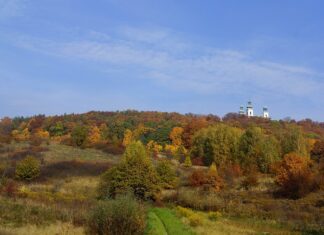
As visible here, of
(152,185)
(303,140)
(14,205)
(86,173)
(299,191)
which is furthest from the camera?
Answer: (303,140)

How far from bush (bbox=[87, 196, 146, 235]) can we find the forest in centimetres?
3

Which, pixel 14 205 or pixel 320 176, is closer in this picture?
pixel 14 205

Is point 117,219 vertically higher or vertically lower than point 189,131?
lower

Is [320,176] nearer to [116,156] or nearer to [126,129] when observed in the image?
[116,156]

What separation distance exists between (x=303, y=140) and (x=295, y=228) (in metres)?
54.1

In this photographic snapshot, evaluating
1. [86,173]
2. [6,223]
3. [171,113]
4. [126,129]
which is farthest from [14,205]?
[171,113]

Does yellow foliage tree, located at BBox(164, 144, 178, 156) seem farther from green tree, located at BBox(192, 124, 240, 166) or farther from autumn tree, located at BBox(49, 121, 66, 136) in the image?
autumn tree, located at BBox(49, 121, 66, 136)

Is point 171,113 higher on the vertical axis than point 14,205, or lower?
higher

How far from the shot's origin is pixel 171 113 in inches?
6147

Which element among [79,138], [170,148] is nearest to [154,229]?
[79,138]

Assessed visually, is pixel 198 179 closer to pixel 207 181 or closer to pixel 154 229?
pixel 207 181

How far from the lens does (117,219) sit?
16.5 meters

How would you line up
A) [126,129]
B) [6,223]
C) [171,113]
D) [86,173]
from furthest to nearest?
[171,113] < [126,129] < [86,173] < [6,223]

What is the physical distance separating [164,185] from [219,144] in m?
30.8
